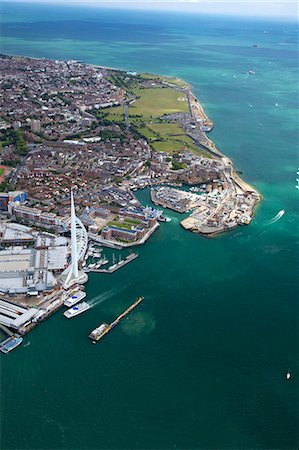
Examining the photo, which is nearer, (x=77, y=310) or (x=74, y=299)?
(x=77, y=310)

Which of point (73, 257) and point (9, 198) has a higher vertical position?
point (9, 198)

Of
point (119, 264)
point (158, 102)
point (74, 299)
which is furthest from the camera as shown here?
point (158, 102)

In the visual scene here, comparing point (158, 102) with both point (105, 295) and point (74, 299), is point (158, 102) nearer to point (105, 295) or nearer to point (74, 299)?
point (105, 295)

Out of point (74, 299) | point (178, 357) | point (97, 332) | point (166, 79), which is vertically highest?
point (166, 79)

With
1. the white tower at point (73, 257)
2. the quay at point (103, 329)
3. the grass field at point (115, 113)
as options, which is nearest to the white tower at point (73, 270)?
the white tower at point (73, 257)

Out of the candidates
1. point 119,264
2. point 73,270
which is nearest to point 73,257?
point 73,270

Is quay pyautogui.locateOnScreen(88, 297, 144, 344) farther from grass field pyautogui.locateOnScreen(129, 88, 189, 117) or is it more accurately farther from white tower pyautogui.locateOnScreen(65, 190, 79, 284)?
grass field pyautogui.locateOnScreen(129, 88, 189, 117)

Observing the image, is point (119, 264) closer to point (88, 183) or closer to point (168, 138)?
point (88, 183)

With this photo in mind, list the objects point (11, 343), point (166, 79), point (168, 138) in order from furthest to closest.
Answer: point (166, 79)
point (168, 138)
point (11, 343)

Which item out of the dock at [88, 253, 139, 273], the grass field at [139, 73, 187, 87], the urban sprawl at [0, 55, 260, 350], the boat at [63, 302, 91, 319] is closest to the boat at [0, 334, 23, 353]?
the urban sprawl at [0, 55, 260, 350]
